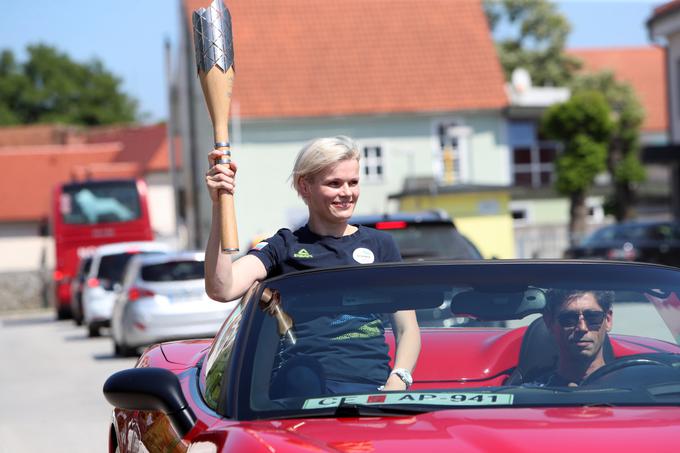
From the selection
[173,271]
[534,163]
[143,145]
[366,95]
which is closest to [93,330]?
[173,271]

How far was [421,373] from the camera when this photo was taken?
185 inches

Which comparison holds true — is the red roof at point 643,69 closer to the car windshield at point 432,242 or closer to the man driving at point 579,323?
the car windshield at point 432,242

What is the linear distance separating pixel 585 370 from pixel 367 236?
4.57 ft

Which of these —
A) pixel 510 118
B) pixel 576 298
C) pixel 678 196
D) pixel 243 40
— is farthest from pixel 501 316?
pixel 510 118

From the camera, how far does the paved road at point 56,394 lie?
36.2ft

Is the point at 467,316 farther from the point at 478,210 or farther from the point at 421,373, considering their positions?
the point at 478,210

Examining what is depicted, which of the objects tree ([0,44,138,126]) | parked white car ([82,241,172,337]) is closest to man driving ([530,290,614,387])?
parked white car ([82,241,172,337])

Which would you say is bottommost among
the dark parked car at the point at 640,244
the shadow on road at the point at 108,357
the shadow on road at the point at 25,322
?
the shadow on road at the point at 25,322

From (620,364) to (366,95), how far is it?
163 feet

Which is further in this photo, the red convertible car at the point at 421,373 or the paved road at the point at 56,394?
the paved road at the point at 56,394

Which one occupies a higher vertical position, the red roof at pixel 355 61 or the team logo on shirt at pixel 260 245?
the red roof at pixel 355 61

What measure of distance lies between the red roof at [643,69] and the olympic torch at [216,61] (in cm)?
7542

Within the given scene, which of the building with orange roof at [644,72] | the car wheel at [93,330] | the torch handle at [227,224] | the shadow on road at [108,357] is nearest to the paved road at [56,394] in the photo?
the shadow on road at [108,357]

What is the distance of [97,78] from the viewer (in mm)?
109438
